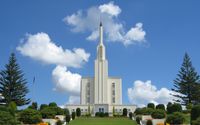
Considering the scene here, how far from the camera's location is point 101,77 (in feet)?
260

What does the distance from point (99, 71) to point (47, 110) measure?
131ft

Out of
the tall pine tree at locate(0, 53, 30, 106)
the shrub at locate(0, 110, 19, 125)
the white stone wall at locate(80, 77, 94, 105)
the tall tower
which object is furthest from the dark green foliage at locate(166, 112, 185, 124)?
the white stone wall at locate(80, 77, 94, 105)

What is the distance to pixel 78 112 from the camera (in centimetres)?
6366

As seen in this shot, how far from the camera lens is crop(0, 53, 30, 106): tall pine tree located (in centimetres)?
5788

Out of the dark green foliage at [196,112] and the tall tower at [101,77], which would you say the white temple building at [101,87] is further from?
the dark green foliage at [196,112]

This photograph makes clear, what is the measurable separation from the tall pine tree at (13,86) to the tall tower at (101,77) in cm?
2278

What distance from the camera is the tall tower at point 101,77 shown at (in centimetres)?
7888

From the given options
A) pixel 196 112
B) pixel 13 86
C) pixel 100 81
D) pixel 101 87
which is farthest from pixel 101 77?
pixel 196 112

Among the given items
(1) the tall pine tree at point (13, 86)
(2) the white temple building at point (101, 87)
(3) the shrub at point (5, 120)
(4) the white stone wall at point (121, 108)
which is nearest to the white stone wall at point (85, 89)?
(2) the white temple building at point (101, 87)

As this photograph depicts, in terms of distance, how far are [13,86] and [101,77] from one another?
2474cm

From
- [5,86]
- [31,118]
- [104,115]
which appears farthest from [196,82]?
[31,118]

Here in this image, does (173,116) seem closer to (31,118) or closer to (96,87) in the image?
(31,118)

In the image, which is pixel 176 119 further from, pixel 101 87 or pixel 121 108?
pixel 101 87

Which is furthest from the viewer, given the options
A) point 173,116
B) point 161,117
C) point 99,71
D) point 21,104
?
point 99,71
